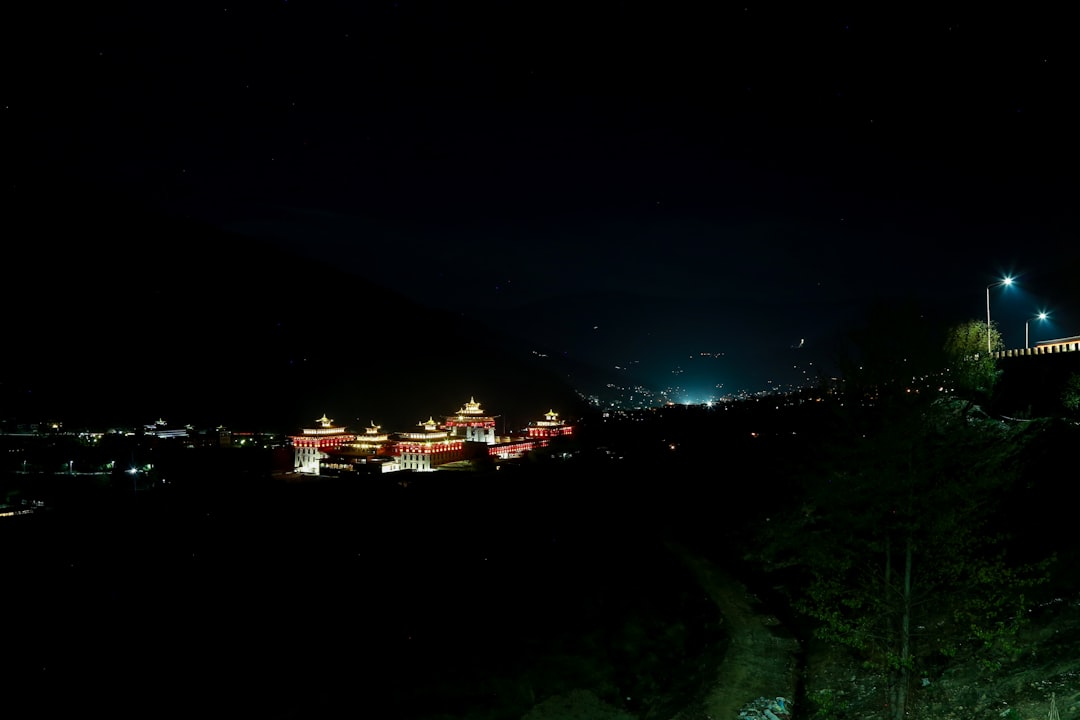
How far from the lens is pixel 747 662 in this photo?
717 inches

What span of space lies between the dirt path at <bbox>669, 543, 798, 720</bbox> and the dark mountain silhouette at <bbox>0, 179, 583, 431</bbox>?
101909 millimetres

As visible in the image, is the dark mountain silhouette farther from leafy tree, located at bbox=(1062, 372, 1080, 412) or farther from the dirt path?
leafy tree, located at bbox=(1062, 372, 1080, 412)

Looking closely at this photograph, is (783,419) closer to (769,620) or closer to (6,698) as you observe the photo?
(769,620)

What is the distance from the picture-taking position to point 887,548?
1098cm

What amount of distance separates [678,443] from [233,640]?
2512 inches

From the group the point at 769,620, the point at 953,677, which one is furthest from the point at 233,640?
the point at 953,677

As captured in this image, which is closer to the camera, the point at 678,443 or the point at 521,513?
the point at 521,513

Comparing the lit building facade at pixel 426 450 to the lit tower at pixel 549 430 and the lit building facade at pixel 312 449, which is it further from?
the lit tower at pixel 549 430

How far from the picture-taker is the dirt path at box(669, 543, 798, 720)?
16094 mm

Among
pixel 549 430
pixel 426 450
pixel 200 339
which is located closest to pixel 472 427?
pixel 549 430

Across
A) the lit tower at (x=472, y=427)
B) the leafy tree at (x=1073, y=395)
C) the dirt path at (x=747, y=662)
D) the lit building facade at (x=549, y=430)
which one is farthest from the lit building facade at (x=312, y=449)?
the leafy tree at (x=1073, y=395)

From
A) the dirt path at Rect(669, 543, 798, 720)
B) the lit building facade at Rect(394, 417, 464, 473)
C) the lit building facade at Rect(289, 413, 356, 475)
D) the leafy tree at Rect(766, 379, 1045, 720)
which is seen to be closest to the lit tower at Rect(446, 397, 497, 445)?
the lit building facade at Rect(394, 417, 464, 473)

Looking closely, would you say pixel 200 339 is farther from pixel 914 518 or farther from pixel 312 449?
pixel 914 518

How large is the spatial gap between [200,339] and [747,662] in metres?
139
